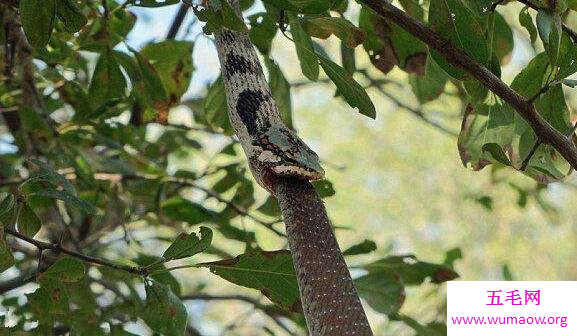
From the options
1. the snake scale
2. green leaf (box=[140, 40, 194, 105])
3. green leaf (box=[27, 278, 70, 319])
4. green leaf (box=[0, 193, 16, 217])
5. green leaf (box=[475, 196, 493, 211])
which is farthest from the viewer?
green leaf (box=[475, 196, 493, 211])

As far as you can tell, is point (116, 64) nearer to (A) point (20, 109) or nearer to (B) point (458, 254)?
(A) point (20, 109)

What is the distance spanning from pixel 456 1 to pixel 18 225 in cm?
47

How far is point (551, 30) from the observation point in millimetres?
776

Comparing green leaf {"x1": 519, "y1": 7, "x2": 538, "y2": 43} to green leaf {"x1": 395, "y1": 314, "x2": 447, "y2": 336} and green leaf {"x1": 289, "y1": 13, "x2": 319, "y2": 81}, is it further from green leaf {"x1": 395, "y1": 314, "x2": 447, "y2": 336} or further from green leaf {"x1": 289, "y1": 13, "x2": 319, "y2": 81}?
green leaf {"x1": 395, "y1": 314, "x2": 447, "y2": 336}

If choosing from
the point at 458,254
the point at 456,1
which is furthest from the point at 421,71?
the point at 458,254

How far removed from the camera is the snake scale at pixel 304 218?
661 mm

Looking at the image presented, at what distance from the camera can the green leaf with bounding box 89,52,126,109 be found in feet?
3.83

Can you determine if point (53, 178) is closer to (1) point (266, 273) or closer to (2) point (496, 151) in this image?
(1) point (266, 273)

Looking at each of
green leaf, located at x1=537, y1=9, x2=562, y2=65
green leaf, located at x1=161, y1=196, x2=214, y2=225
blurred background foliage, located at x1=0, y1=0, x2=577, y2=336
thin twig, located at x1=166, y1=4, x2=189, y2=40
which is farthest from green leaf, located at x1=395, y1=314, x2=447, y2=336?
thin twig, located at x1=166, y1=4, x2=189, y2=40

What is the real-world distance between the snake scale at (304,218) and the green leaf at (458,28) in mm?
177

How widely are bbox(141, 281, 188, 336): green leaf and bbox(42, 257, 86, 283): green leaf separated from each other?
7cm

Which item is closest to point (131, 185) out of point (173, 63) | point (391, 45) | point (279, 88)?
point (173, 63)

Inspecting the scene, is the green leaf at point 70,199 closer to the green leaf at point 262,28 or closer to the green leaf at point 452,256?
the green leaf at point 262,28

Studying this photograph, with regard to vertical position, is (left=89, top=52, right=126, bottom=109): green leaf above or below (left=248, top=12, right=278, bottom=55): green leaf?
below
